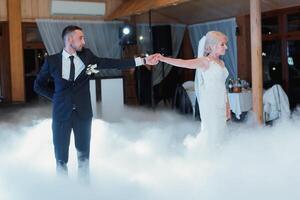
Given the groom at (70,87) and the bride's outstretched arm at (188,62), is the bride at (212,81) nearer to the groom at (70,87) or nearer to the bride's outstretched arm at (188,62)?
the bride's outstretched arm at (188,62)

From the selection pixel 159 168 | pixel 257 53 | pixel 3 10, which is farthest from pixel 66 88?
pixel 3 10

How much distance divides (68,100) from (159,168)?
1242mm

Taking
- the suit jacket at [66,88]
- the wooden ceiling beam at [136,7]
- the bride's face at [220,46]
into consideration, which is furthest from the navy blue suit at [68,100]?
the wooden ceiling beam at [136,7]

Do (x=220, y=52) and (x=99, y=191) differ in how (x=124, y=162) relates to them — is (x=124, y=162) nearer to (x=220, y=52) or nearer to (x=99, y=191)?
(x=99, y=191)

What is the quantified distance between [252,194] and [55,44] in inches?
260

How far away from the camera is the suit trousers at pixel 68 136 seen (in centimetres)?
304

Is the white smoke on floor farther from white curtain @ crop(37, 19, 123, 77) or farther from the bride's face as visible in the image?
white curtain @ crop(37, 19, 123, 77)

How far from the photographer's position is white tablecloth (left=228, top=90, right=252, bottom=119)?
6840mm

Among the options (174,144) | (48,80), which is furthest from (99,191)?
(174,144)

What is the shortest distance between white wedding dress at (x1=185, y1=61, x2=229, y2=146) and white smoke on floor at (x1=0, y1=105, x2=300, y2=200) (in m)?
0.17

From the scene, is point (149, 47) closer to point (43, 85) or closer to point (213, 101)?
point (213, 101)

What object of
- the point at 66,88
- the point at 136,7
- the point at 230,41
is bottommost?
the point at 66,88

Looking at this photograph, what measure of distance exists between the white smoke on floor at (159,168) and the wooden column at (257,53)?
0.30m

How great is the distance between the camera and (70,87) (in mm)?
3000
